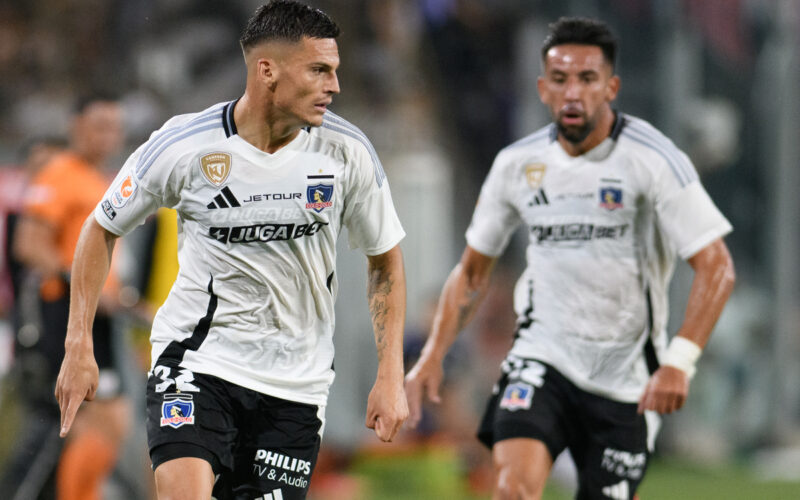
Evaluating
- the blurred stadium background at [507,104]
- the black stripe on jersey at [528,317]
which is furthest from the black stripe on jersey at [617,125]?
the blurred stadium background at [507,104]

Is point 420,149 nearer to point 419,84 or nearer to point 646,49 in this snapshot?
point 419,84

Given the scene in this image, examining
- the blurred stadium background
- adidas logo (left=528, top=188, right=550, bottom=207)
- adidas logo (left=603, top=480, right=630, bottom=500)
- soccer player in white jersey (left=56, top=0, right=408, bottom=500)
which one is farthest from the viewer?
the blurred stadium background

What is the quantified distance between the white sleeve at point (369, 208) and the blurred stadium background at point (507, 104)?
7.41 metres

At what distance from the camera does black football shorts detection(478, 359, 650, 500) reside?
5.59 metres

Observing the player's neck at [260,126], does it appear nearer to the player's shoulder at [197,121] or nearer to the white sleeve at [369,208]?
the player's shoulder at [197,121]

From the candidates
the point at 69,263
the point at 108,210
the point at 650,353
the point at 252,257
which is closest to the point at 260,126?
the point at 252,257

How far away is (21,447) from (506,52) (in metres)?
8.44

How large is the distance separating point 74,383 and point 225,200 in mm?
831

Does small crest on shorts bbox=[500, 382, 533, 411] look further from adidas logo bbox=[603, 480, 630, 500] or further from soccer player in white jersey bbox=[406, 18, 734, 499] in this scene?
adidas logo bbox=[603, 480, 630, 500]

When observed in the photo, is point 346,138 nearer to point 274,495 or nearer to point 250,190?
point 250,190

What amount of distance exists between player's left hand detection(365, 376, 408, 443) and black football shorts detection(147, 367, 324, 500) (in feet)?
0.86

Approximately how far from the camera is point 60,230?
7.50 metres

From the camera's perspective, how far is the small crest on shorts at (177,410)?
4438mm

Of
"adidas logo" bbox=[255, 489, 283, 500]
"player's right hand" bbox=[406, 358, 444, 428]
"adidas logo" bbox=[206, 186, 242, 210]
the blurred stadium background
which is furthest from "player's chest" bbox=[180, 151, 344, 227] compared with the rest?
the blurred stadium background
